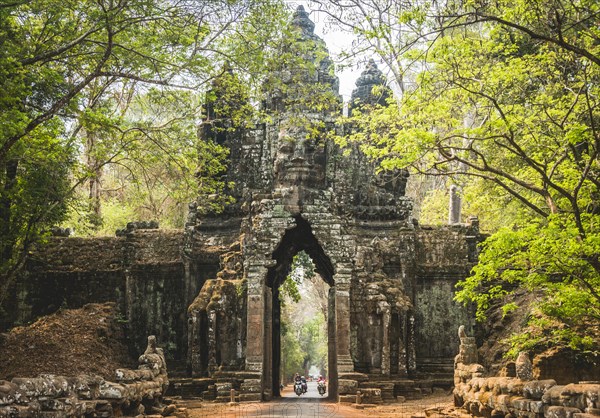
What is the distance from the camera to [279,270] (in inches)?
776

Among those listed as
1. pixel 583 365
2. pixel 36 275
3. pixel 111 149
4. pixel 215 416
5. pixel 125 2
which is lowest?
pixel 215 416

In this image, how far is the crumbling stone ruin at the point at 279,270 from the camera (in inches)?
674

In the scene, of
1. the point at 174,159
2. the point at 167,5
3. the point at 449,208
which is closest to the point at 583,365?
the point at 174,159

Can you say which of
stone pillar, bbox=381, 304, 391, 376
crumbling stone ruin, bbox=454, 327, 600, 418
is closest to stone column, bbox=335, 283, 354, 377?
stone pillar, bbox=381, 304, 391, 376

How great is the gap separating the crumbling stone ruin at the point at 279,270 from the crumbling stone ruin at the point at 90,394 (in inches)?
121

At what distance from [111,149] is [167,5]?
168 inches

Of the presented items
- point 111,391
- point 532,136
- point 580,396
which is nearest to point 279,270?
point 532,136

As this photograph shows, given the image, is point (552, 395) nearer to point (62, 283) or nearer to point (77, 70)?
point (77, 70)

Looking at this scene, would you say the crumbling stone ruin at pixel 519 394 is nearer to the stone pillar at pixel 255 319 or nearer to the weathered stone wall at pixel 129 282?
the stone pillar at pixel 255 319

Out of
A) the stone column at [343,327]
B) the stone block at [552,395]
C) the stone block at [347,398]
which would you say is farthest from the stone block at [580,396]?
the stone column at [343,327]

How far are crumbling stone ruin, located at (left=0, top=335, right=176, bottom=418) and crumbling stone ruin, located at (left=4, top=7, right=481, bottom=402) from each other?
3070 millimetres

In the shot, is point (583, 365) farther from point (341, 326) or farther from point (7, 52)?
point (7, 52)

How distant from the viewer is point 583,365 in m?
14.1

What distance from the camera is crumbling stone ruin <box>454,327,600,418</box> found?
24.8 ft
